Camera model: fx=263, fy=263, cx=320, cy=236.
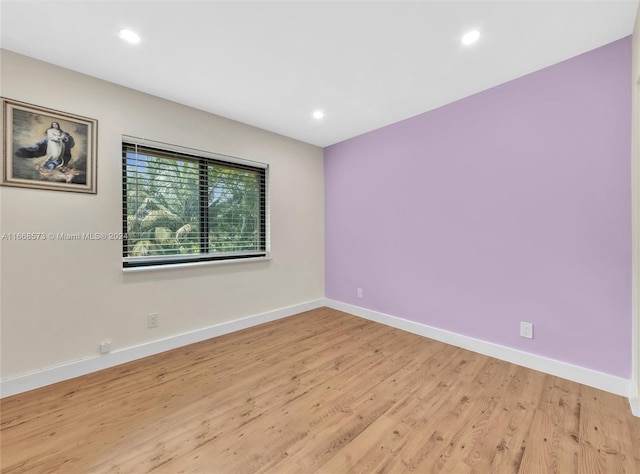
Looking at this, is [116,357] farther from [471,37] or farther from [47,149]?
[471,37]

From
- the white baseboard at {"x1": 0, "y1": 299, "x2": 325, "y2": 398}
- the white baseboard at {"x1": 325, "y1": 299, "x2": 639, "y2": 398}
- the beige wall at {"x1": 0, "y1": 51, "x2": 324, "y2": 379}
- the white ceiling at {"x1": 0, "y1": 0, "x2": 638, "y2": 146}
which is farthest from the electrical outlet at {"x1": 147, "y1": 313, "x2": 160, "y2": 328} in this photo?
the white baseboard at {"x1": 325, "y1": 299, "x2": 639, "y2": 398}

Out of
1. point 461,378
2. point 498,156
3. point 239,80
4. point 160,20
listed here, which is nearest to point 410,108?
point 498,156

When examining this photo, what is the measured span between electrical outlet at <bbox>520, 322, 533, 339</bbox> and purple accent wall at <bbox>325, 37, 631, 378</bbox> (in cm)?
3

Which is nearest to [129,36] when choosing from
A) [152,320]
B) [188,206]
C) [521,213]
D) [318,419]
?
[188,206]

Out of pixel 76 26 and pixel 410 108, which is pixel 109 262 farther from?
pixel 410 108

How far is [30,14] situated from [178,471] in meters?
2.68

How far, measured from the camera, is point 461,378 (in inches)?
82.0

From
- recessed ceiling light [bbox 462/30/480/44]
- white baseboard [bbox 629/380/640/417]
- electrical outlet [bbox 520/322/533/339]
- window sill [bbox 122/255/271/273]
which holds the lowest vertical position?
white baseboard [bbox 629/380/640/417]

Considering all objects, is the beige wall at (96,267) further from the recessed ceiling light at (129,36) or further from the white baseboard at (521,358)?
the white baseboard at (521,358)

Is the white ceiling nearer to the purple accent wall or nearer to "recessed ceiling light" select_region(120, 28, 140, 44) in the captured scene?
"recessed ceiling light" select_region(120, 28, 140, 44)

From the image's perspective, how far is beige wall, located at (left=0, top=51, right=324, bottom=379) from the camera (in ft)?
6.22

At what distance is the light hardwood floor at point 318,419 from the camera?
133cm

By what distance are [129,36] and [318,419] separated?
276cm

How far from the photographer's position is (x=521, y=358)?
2.26 meters
